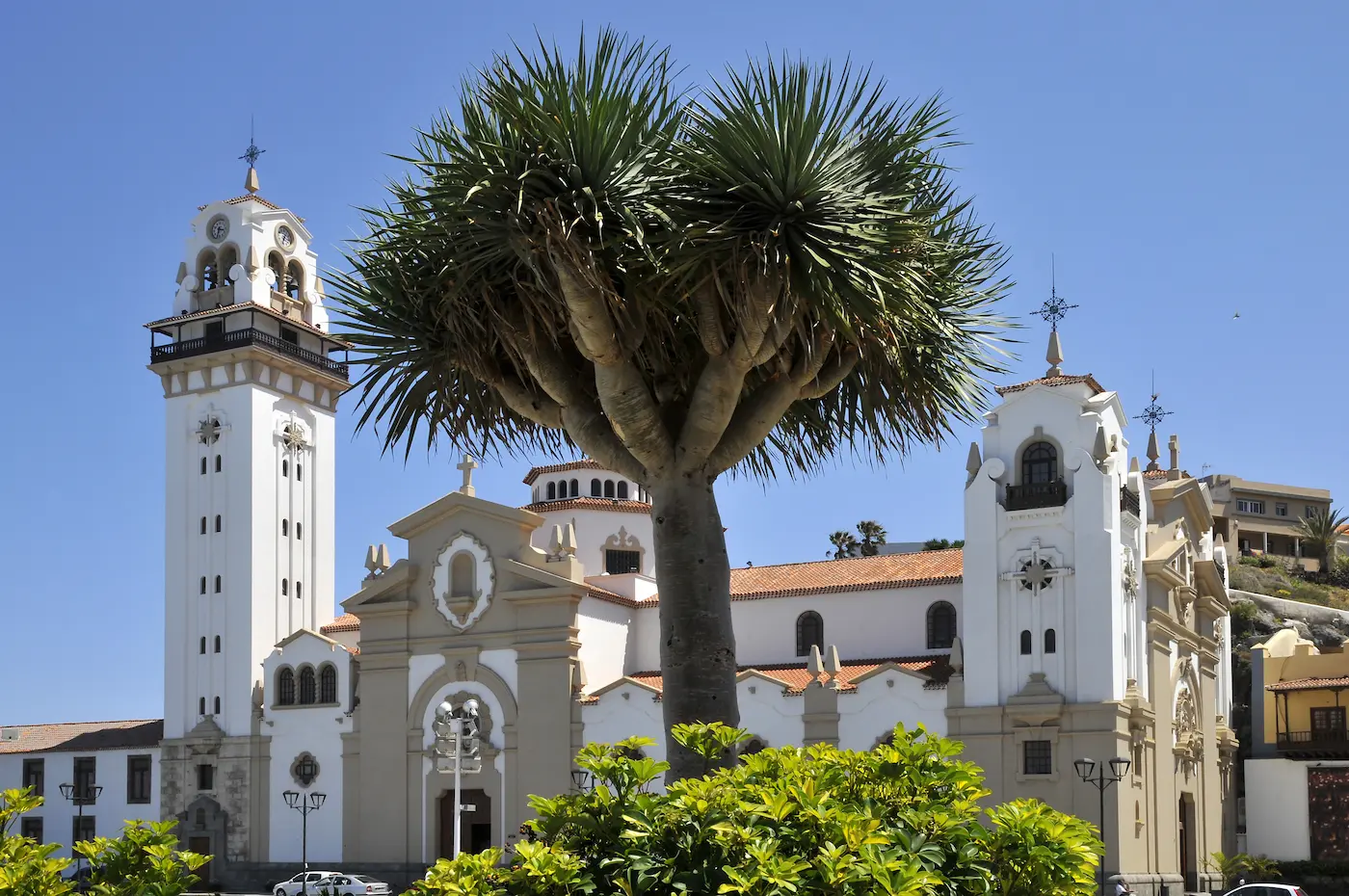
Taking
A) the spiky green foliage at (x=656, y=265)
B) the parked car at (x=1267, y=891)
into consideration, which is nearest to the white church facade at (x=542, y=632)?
the parked car at (x=1267, y=891)

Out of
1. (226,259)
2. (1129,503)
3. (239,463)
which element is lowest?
(1129,503)

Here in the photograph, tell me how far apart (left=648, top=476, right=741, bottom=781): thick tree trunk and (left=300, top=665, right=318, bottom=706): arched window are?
4468 centimetres

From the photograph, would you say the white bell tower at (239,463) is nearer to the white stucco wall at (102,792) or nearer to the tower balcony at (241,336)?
the tower balcony at (241,336)

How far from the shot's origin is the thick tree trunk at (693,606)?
12.6 m

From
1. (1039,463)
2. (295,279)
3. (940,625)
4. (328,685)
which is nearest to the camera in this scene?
(1039,463)

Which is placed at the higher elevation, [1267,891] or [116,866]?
[116,866]

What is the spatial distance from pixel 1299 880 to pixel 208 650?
3977 cm

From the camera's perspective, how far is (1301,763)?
52.7 metres

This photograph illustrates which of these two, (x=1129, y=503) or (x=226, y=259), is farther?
(x=226, y=259)

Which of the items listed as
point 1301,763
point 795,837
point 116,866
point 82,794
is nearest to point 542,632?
point 82,794

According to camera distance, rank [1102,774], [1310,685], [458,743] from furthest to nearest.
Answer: [1310,685] < [1102,774] < [458,743]

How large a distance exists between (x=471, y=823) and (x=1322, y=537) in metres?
65.6

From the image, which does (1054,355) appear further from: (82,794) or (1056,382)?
(82,794)

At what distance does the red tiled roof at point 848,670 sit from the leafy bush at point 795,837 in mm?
36112
